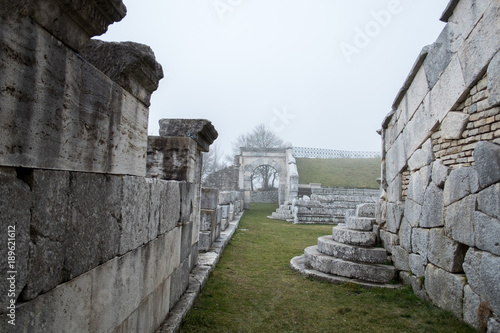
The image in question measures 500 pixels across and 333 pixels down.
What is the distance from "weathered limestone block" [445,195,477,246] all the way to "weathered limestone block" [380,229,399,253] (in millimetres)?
1593

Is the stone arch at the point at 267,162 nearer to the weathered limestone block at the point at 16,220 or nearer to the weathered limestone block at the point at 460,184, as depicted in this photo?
the weathered limestone block at the point at 460,184

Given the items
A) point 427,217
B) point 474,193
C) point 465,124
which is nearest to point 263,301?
point 427,217

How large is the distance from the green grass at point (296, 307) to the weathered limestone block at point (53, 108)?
227 centimetres

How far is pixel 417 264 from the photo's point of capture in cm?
462

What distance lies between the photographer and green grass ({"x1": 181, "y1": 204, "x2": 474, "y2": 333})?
11.9ft

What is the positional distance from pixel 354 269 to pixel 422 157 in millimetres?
1982

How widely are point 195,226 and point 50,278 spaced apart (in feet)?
11.4

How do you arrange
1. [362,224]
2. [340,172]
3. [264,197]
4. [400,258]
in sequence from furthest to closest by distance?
[264,197] → [340,172] → [362,224] → [400,258]

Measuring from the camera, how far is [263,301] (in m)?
4.43

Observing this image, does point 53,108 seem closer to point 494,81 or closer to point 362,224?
point 494,81

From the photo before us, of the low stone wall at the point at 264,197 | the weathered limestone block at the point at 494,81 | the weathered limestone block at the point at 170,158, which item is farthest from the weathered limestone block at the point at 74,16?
the low stone wall at the point at 264,197

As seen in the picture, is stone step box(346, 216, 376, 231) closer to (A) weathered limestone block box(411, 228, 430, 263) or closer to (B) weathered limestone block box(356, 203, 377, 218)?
(B) weathered limestone block box(356, 203, 377, 218)

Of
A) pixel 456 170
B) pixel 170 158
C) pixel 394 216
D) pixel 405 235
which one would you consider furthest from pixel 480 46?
pixel 170 158

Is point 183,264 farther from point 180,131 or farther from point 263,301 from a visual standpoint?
point 180,131
